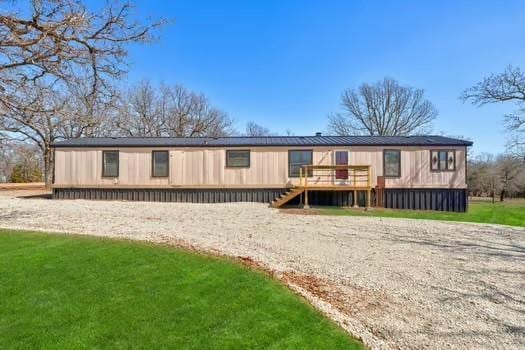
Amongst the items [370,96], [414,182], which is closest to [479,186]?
[370,96]

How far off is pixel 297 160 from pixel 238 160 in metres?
2.76

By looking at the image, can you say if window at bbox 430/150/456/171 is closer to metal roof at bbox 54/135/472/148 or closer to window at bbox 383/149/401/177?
metal roof at bbox 54/135/472/148

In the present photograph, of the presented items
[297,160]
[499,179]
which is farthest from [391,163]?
[499,179]

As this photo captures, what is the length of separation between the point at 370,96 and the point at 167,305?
39211 millimetres

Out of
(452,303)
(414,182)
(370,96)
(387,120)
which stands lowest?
(452,303)

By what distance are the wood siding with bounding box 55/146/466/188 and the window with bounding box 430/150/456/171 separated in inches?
7.3

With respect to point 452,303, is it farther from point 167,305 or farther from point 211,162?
point 211,162

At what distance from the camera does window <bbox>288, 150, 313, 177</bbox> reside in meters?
15.9

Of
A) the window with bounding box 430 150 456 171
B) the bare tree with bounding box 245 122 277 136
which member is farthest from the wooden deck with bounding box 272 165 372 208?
the bare tree with bounding box 245 122 277 136

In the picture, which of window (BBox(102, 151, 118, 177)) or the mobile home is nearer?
the mobile home

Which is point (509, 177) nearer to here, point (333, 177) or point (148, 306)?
point (333, 177)

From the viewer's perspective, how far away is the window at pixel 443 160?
51.9 feet

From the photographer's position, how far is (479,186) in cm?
3650

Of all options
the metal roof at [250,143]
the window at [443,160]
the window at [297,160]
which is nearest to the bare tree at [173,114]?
the metal roof at [250,143]
